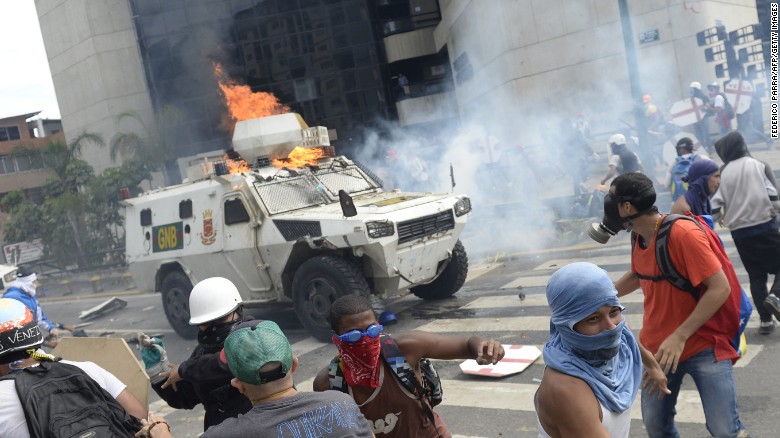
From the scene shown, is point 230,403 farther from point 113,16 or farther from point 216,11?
point 113,16

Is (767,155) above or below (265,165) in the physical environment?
below

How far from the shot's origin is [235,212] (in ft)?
32.9

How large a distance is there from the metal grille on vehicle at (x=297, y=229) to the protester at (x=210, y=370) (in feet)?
17.3

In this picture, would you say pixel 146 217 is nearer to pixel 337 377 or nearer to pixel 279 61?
pixel 337 377

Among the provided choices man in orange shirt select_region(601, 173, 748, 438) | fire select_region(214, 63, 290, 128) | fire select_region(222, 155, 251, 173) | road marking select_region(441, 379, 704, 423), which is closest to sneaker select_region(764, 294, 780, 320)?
road marking select_region(441, 379, 704, 423)

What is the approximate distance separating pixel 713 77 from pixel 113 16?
27.2m

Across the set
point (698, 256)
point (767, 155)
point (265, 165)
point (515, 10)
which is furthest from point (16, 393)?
point (515, 10)

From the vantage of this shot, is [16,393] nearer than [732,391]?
Yes

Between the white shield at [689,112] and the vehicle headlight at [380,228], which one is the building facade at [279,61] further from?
the vehicle headlight at [380,228]

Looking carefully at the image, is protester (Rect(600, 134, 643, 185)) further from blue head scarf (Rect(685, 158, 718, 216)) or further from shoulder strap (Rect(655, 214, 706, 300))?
shoulder strap (Rect(655, 214, 706, 300))

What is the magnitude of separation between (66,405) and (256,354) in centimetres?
93

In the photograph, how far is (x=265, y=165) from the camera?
10664mm

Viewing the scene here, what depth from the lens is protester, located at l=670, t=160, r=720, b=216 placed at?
625cm

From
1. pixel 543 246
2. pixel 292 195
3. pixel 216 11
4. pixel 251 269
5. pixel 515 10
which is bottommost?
pixel 543 246
